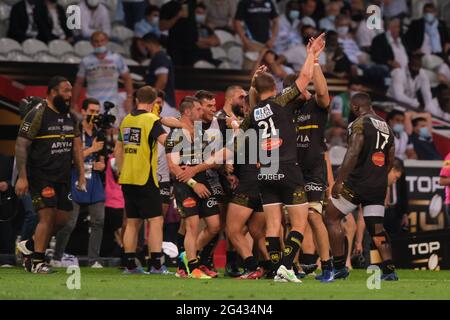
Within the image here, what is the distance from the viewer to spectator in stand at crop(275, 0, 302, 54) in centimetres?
2344

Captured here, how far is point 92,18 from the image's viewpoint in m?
21.3

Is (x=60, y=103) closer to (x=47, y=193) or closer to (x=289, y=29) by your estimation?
(x=47, y=193)

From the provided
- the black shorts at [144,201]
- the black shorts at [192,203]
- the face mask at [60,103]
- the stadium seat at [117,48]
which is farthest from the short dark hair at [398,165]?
the face mask at [60,103]

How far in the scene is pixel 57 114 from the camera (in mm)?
14648

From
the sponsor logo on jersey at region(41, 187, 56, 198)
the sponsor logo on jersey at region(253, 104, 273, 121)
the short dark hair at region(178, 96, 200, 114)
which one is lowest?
the sponsor logo on jersey at region(41, 187, 56, 198)

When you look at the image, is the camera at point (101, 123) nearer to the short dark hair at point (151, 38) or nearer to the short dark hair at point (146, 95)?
the short dark hair at point (146, 95)

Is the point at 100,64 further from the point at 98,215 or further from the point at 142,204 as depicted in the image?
the point at 142,204

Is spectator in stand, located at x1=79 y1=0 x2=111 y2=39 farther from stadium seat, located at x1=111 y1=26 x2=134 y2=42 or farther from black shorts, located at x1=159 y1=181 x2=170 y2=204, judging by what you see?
black shorts, located at x1=159 y1=181 x2=170 y2=204

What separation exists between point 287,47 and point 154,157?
30.7 feet

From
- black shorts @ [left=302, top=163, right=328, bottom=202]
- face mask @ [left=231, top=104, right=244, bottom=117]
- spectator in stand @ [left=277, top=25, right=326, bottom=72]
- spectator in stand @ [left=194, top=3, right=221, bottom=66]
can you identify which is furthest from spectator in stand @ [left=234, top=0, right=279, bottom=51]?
black shorts @ [left=302, top=163, right=328, bottom=202]

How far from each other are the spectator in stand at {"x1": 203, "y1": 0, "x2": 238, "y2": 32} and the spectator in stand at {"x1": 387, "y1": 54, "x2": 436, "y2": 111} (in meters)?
3.51

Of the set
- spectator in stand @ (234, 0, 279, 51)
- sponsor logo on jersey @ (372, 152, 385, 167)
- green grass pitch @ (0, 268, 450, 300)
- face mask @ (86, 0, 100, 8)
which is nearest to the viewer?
green grass pitch @ (0, 268, 450, 300)

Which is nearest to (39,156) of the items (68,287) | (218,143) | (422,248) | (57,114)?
(57,114)
